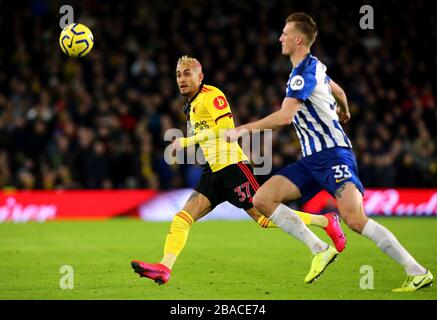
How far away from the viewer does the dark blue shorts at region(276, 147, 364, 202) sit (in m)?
7.66

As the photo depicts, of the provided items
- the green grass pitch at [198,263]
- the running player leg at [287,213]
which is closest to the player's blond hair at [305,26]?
the running player leg at [287,213]

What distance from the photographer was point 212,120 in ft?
28.9

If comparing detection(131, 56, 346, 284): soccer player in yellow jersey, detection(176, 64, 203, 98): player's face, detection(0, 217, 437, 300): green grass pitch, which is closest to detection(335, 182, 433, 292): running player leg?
detection(0, 217, 437, 300): green grass pitch

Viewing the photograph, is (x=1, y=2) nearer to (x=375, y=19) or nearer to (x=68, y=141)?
(x=68, y=141)

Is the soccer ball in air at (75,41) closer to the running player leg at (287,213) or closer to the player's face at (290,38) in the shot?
the player's face at (290,38)

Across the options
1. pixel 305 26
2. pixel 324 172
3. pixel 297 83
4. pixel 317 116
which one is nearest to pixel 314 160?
pixel 324 172

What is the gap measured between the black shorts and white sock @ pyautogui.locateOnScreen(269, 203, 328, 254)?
34.0 inches

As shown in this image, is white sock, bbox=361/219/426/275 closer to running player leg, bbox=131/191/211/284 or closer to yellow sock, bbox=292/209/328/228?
yellow sock, bbox=292/209/328/228

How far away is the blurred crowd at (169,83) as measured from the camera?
19375 millimetres

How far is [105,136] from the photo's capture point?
63.8 ft

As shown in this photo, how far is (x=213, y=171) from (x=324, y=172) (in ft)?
5.12

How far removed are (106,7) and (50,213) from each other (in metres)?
7.62

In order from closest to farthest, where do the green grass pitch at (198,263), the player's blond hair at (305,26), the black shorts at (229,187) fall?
the green grass pitch at (198,263), the player's blond hair at (305,26), the black shorts at (229,187)
